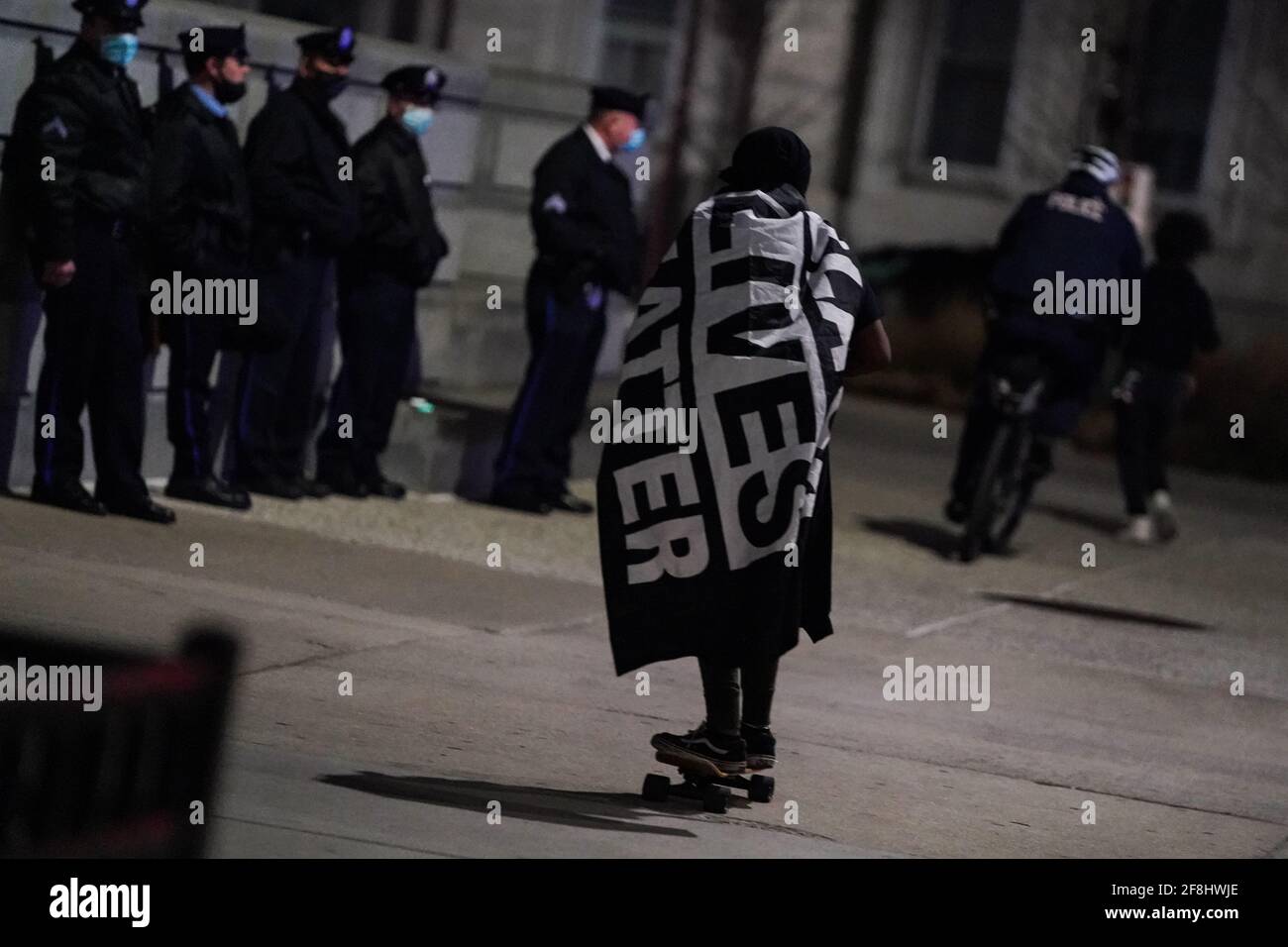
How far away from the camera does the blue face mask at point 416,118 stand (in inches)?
468

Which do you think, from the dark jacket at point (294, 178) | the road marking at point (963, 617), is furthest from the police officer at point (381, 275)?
the road marking at point (963, 617)

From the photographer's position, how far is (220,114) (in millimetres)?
10352

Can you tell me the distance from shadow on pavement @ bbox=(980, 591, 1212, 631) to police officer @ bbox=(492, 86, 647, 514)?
2290mm

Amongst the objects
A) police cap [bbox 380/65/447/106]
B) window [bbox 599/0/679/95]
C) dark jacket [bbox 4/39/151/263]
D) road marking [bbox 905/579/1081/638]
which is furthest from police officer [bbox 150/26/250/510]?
window [bbox 599/0/679/95]

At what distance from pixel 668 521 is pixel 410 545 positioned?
14.6ft

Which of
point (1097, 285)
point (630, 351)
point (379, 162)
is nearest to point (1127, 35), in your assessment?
point (1097, 285)

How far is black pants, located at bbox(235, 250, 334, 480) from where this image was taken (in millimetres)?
11086

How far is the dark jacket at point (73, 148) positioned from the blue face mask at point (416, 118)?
217cm

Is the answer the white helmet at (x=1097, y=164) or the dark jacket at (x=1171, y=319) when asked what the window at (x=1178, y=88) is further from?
the white helmet at (x=1097, y=164)

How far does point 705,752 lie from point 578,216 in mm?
5984

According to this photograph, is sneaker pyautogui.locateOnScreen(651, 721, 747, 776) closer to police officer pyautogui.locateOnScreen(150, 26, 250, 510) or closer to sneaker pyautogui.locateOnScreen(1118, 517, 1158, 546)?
police officer pyautogui.locateOnScreen(150, 26, 250, 510)

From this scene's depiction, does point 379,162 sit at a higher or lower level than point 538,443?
higher
